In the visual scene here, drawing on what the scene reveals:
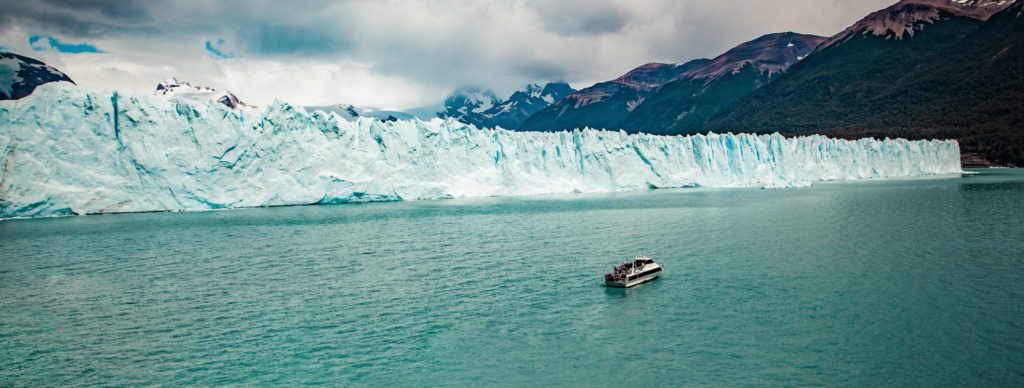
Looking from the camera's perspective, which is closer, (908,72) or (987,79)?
(987,79)

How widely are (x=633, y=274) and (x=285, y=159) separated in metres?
34.1

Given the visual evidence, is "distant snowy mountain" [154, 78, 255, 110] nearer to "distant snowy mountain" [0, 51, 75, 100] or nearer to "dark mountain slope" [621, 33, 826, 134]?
"distant snowy mountain" [0, 51, 75, 100]

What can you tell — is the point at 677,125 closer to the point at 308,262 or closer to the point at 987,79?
the point at 987,79

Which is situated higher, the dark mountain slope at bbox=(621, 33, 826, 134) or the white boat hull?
the dark mountain slope at bbox=(621, 33, 826, 134)

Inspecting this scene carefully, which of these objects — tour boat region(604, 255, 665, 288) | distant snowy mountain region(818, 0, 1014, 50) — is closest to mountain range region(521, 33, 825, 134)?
distant snowy mountain region(818, 0, 1014, 50)

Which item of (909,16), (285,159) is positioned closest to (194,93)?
(285,159)

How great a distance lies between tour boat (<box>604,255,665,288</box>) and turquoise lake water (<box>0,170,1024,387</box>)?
0.43m

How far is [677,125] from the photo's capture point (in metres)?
163

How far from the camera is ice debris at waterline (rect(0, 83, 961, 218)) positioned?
3753 centimetres

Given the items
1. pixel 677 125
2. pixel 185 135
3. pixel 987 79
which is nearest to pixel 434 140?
pixel 185 135

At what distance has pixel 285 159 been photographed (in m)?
44.1

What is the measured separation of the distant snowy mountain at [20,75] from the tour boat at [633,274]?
6926cm

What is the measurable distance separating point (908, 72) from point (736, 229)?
10659 centimetres

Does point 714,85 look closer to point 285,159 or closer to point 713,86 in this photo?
point 713,86
